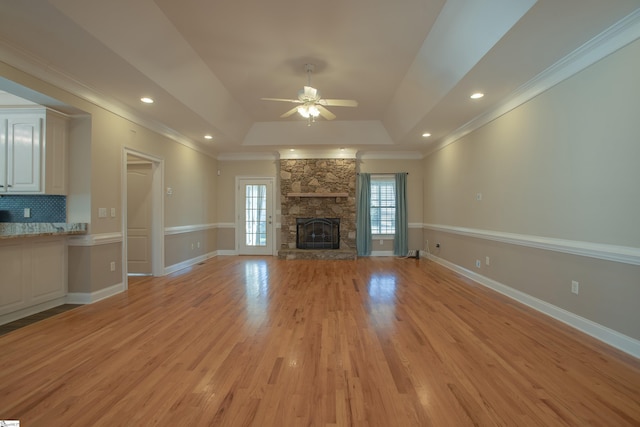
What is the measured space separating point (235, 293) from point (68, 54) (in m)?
3.30

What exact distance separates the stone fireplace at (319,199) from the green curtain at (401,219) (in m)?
1.14

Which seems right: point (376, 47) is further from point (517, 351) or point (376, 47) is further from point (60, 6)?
point (517, 351)

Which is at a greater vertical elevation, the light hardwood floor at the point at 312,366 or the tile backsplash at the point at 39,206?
the tile backsplash at the point at 39,206

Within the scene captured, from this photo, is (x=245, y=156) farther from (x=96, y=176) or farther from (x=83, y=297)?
(x=83, y=297)

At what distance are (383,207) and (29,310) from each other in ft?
22.3

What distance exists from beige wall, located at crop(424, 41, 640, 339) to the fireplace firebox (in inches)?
142

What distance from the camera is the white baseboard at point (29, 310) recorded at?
10.1ft

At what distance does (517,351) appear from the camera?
7.97ft

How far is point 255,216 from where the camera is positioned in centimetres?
785

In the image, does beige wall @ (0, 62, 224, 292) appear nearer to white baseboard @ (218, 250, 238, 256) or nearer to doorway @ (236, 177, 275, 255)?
doorway @ (236, 177, 275, 255)

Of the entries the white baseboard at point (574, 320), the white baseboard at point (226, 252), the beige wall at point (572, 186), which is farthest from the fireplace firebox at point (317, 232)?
the white baseboard at point (574, 320)

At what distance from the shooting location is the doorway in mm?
7812

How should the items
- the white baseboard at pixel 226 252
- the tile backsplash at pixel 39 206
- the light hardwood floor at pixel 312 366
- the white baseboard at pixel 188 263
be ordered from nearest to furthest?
the light hardwood floor at pixel 312 366
the tile backsplash at pixel 39 206
the white baseboard at pixel 188 263
the white baseboard at pixel 226 252

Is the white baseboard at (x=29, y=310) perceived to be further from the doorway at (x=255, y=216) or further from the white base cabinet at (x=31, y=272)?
the doorway at (x=255, y=216)
